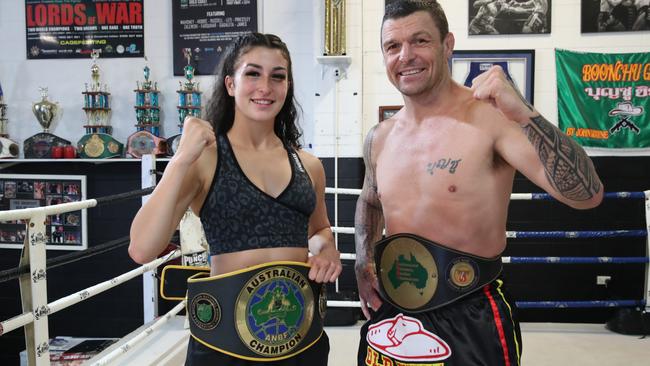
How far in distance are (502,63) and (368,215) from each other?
2993 millimetres

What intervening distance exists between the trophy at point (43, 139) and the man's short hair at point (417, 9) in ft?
13.4

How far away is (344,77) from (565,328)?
8.09 ft

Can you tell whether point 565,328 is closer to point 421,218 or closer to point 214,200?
point 421,218

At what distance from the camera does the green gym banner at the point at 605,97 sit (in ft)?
13.8

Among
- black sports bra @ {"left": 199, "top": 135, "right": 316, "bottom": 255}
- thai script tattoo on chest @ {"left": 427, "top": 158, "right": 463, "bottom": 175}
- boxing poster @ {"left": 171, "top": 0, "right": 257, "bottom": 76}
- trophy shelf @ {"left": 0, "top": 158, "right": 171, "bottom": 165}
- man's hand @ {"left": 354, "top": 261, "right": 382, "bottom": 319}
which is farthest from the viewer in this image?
boxing poster @ {"left": 171, "top": 0, "right": 257, "bottom": 76}

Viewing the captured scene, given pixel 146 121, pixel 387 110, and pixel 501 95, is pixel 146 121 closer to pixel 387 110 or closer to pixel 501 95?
pixel 387 110

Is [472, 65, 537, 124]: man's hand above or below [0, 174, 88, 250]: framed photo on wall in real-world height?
above

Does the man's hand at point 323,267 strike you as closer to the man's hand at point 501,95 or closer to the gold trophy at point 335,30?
the man's hand at point 501,95

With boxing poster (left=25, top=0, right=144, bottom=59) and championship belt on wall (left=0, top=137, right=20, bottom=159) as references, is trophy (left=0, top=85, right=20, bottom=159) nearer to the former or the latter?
championship belt on wall (left=0, top=137, right=20, bottom=159)

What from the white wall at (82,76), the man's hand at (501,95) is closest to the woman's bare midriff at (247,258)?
the man's hand at (501,95)

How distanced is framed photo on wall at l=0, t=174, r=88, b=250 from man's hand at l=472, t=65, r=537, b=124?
4.41m

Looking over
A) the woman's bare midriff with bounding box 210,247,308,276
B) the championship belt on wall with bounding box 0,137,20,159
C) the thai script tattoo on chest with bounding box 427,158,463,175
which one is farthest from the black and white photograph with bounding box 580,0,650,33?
the championship belt on wall with bounding box 0,137,20,159

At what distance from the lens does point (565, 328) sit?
3623 mm

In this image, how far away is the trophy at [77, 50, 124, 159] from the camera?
4641mm
